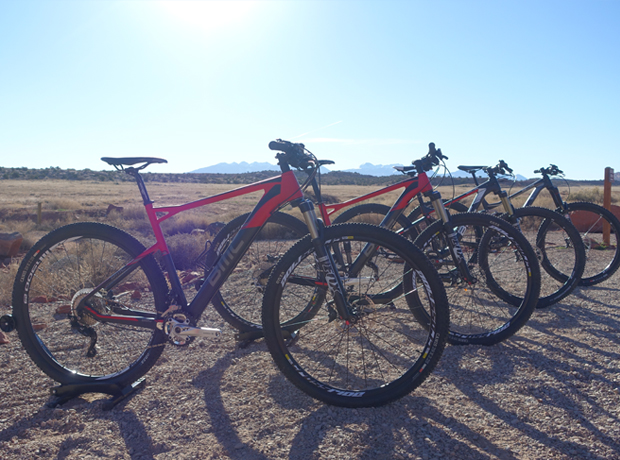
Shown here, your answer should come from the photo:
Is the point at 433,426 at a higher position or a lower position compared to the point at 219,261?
lower

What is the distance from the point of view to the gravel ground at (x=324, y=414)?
2348mm

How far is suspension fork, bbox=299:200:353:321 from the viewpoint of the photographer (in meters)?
2.77

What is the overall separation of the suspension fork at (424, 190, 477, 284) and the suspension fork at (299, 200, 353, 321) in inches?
51.3

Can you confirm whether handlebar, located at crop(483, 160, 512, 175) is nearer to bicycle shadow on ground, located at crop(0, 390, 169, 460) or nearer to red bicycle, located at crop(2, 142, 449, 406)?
red bicycle, located at crop(2, 142, 449, 406)

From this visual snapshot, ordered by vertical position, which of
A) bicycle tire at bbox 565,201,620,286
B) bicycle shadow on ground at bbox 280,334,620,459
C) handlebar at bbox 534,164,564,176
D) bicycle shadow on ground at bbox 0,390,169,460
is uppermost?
handlebar at bbox 534,164,564,176

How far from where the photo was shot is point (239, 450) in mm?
2361

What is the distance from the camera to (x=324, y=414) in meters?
2.70

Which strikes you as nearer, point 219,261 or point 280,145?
point 280,145

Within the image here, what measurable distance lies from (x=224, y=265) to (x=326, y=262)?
2.66 ft

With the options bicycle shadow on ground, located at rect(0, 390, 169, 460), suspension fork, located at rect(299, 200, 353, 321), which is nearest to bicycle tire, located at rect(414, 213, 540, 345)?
suspension fork, located at rect(299, 200, 353, 321)

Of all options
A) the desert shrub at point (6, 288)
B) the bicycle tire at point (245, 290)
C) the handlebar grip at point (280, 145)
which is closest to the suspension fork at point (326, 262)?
the handlebar grip at point (280, 145)

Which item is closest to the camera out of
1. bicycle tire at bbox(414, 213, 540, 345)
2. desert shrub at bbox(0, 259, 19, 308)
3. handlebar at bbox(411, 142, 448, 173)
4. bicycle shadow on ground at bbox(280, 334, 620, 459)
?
bicycle shadow on ground at bbox(280, 334, 620, 459)

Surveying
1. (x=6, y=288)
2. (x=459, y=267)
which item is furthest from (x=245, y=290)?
(x=6, y=288)

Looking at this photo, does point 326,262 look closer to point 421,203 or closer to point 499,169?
point 421,203
